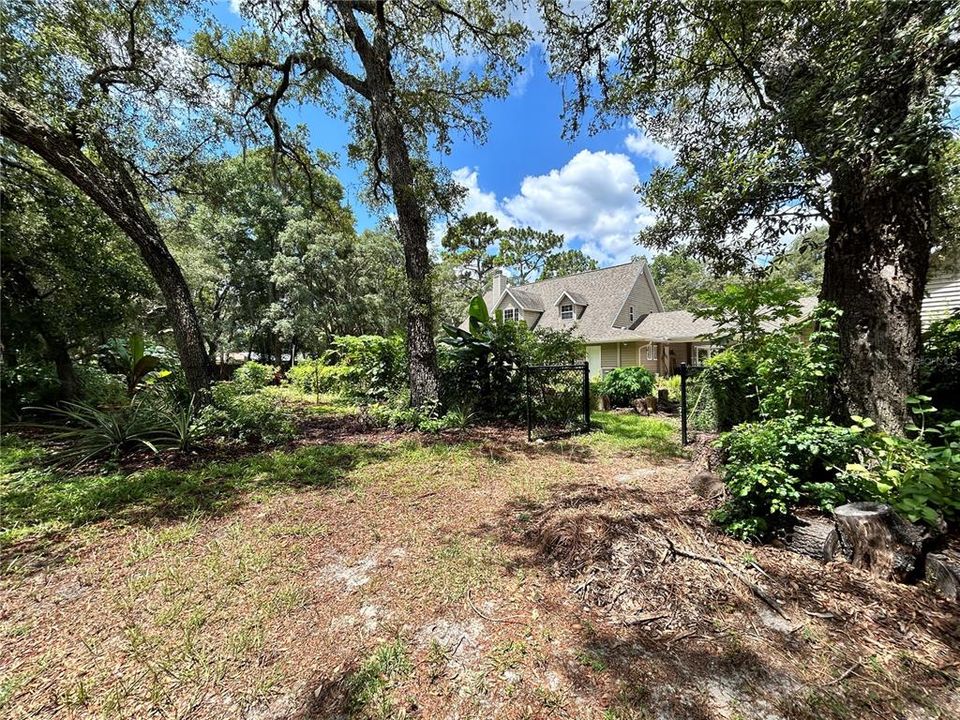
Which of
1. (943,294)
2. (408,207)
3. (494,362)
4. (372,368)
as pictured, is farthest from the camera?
(372,368)

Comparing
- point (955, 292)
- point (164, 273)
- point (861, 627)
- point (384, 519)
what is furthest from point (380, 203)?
point (955, 292)

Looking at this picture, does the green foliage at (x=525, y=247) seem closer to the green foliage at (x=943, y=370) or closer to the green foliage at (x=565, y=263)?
the green foliage at (x=565, y=263)

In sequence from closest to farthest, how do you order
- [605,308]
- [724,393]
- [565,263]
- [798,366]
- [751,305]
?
1. [798,366]
2. [751,305]
3. [724,393]
4. [605,308]
5. [565,263]

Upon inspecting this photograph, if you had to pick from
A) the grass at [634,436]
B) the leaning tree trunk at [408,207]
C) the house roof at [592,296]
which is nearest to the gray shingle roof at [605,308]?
the house roof at [592,296]

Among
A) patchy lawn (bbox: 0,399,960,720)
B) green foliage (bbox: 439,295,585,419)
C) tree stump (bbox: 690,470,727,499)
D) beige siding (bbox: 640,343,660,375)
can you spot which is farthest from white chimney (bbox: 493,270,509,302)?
patchy lawn (bbox: 0,399,960,720)

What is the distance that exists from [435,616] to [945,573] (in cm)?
304

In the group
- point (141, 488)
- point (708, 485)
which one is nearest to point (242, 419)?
point (141, 488)

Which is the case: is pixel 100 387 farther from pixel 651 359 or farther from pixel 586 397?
pixel 651 359

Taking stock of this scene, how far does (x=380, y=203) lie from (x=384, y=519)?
7.94m

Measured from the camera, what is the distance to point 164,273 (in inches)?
236

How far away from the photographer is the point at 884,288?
324 centimetres

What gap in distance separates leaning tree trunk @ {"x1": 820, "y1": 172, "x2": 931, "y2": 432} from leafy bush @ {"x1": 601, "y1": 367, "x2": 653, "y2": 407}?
7.11 m

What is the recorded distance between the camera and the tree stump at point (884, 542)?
2.31 metres

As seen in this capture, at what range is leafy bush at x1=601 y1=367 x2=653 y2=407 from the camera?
410 inches
